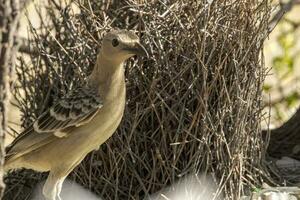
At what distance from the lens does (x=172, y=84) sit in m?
4.35

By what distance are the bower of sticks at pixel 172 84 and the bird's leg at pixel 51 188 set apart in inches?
13.8

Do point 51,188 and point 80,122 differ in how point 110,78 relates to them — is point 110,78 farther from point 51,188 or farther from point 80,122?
point 51,188

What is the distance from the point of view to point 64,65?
4539mm

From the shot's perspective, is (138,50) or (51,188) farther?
(51,188)

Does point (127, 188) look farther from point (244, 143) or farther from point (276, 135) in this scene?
point (276, 135)

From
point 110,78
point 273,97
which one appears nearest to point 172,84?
point 110,78

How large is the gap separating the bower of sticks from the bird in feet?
0.92

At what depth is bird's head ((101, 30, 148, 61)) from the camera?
3.95 meters

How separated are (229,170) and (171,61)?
0.62 meters

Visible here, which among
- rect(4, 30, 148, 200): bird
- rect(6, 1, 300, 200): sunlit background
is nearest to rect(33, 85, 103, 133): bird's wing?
rect(4, 30, 148, 200): bird

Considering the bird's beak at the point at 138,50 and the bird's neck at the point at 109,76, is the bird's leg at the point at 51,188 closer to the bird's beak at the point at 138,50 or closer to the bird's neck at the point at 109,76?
the bird's neck at the point at 109,76

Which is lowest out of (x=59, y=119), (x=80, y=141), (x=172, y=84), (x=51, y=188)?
(x=51, y=188)

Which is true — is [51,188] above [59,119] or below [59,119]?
below

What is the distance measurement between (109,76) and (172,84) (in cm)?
39
